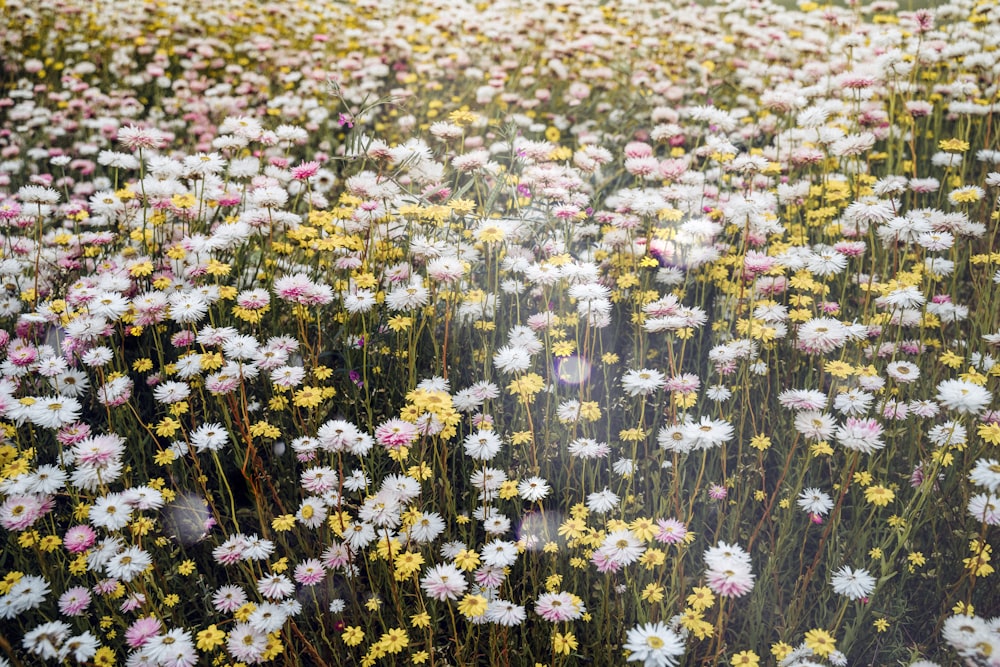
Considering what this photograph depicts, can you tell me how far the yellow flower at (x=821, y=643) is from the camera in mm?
1505

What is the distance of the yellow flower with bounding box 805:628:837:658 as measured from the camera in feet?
4.94

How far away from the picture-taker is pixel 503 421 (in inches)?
91.0

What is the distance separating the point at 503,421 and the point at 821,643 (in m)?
1.11

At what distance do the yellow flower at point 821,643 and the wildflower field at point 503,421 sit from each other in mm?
29

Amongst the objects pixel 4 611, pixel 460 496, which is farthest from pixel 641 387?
pixel 4 611

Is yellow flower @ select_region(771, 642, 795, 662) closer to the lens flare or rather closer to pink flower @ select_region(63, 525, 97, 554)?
the lens flare

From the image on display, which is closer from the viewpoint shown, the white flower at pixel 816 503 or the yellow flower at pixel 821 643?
the yellow flower at pixel 821 643

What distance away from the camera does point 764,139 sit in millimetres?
4238

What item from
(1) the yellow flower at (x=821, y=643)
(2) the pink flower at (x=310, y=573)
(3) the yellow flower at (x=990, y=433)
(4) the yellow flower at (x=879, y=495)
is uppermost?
(3) the yellow flower at (x=990, y=433)

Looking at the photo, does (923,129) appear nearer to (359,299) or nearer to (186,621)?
(359,299)

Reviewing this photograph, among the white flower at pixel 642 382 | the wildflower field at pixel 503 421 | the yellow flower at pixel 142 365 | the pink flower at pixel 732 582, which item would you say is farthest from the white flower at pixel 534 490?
the yellow flower at pixel 142 365

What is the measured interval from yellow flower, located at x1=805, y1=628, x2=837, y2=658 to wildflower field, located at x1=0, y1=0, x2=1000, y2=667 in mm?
29

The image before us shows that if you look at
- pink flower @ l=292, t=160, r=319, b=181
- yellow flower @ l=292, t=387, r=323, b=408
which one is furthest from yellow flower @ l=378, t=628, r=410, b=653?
pink flower @ l=292, t=160, r=319, b=181

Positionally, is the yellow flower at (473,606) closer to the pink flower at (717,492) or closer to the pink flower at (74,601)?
the pink flower at (717,492)
